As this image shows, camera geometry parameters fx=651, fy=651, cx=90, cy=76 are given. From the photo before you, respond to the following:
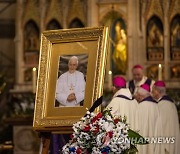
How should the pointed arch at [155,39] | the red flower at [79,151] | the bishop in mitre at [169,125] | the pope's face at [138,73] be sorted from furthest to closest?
the pointed arch at [155,39]
the pope's face at [138,73]
the bishop in mitre at [169,125]
the red flower at [79,151]

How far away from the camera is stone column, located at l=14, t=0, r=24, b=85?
1512 cm

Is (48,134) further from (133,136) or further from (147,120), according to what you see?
(147,120)

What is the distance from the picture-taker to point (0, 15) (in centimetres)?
1633

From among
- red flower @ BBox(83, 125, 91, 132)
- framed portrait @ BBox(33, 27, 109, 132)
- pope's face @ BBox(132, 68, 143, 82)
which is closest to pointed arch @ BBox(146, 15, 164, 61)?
pope's face @ BBox(132, 68, 143, 82)

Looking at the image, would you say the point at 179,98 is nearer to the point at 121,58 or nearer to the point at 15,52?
the point at 121,58

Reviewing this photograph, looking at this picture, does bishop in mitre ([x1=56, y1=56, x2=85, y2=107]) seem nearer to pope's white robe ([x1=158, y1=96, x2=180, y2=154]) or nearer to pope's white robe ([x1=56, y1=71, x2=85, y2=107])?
pope's white robe ([x1=56, y1=71, x2=85, y2=107])

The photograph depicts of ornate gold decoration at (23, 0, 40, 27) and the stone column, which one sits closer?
the stone column

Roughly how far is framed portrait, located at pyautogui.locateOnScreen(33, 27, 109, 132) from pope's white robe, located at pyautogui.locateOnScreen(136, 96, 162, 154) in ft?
6.78

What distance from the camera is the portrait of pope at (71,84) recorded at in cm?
755

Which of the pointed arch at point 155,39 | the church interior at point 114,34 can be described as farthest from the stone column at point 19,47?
the pointed arch at point 155,39

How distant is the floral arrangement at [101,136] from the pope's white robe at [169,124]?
3363mm

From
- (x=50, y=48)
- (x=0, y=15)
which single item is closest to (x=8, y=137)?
(x=0, y=15)

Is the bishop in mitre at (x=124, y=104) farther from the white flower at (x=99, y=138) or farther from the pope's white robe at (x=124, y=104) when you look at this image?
the white flower at (x=99, y=138)

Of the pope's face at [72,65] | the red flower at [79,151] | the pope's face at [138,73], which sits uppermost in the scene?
the pope's face at [138,73]
